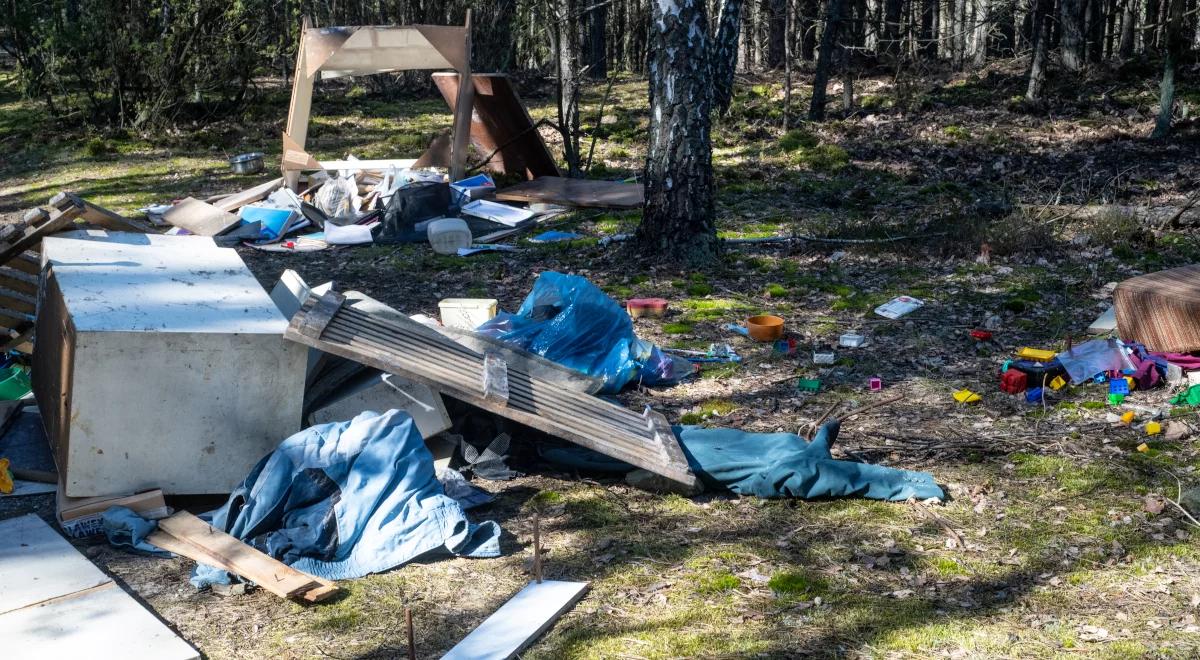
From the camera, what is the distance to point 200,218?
9.57 meters

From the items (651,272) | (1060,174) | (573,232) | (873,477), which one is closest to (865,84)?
(1060,174)

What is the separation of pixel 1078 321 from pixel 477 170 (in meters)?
6.56

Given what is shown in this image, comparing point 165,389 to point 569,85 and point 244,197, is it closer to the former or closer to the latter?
point 244,197

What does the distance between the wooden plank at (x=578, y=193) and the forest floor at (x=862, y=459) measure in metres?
0.27

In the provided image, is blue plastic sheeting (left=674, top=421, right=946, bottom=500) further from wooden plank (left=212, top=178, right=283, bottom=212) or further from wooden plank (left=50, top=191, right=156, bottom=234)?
wooden plank (left=212, top=178, right=283, bottom=212)

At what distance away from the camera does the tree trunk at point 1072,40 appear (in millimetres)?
15406

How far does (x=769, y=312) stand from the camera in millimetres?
7094

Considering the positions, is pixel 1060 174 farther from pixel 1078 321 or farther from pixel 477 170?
pixel 477 170

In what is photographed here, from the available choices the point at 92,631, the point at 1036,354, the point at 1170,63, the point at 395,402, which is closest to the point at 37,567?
the point at 92,631

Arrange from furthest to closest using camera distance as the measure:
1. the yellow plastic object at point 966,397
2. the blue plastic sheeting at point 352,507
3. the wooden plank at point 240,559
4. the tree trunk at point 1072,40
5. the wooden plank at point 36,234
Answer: the tree trunk at point 1072,40
the wooden plank at point 36,234
the yellow plastic object at point 966,397
the blue plastic sheeting at point 352,507
the wooden plank at point 240,559

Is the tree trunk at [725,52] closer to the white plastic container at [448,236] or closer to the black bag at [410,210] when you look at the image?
the black bag at [410,210]

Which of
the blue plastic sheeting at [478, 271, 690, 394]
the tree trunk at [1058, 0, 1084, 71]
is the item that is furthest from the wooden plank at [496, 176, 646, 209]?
the tree trunk at [1058, 0, 1084, 71]

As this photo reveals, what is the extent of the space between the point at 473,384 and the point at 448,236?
4.65m

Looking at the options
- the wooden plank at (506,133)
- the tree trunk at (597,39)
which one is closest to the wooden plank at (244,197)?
the wooden plank at (506,133)
